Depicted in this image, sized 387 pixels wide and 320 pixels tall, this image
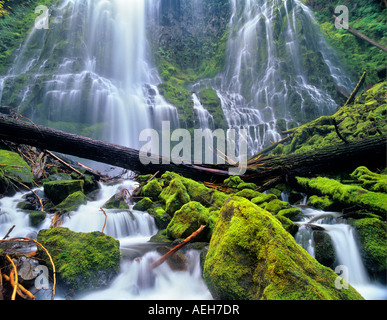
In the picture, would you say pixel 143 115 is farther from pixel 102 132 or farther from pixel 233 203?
pixel 233 203

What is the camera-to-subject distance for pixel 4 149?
5922mm

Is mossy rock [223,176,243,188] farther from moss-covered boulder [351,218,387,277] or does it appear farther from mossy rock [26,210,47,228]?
mossy rock [26,210,47,228]

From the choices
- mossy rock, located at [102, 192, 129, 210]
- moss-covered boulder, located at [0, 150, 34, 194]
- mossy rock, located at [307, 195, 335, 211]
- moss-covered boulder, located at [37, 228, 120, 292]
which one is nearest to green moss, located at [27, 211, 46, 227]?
mossy rock, located at [102, 192, 129, 210]

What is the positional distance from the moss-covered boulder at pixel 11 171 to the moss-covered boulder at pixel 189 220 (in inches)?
165

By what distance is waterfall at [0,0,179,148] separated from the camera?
45.7 feet

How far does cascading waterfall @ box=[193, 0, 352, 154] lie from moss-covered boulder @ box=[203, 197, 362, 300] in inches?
474

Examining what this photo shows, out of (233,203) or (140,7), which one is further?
(140,7)

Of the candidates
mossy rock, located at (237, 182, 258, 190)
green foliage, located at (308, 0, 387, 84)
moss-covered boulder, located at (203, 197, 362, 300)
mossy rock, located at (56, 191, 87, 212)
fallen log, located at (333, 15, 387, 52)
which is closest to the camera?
moss-covered boulder, located at (203, 197, 362, 300)

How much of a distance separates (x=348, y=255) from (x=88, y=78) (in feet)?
57.9

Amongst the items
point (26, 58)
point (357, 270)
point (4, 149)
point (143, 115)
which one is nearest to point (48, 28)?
point (26, 58)

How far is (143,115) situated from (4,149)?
32.0 feet

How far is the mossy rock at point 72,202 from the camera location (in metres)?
4.44

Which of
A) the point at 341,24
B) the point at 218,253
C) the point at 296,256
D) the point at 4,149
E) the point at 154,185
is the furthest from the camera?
the point at 341,24

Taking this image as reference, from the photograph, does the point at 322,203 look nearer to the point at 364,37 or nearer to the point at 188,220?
the point at 188,220
